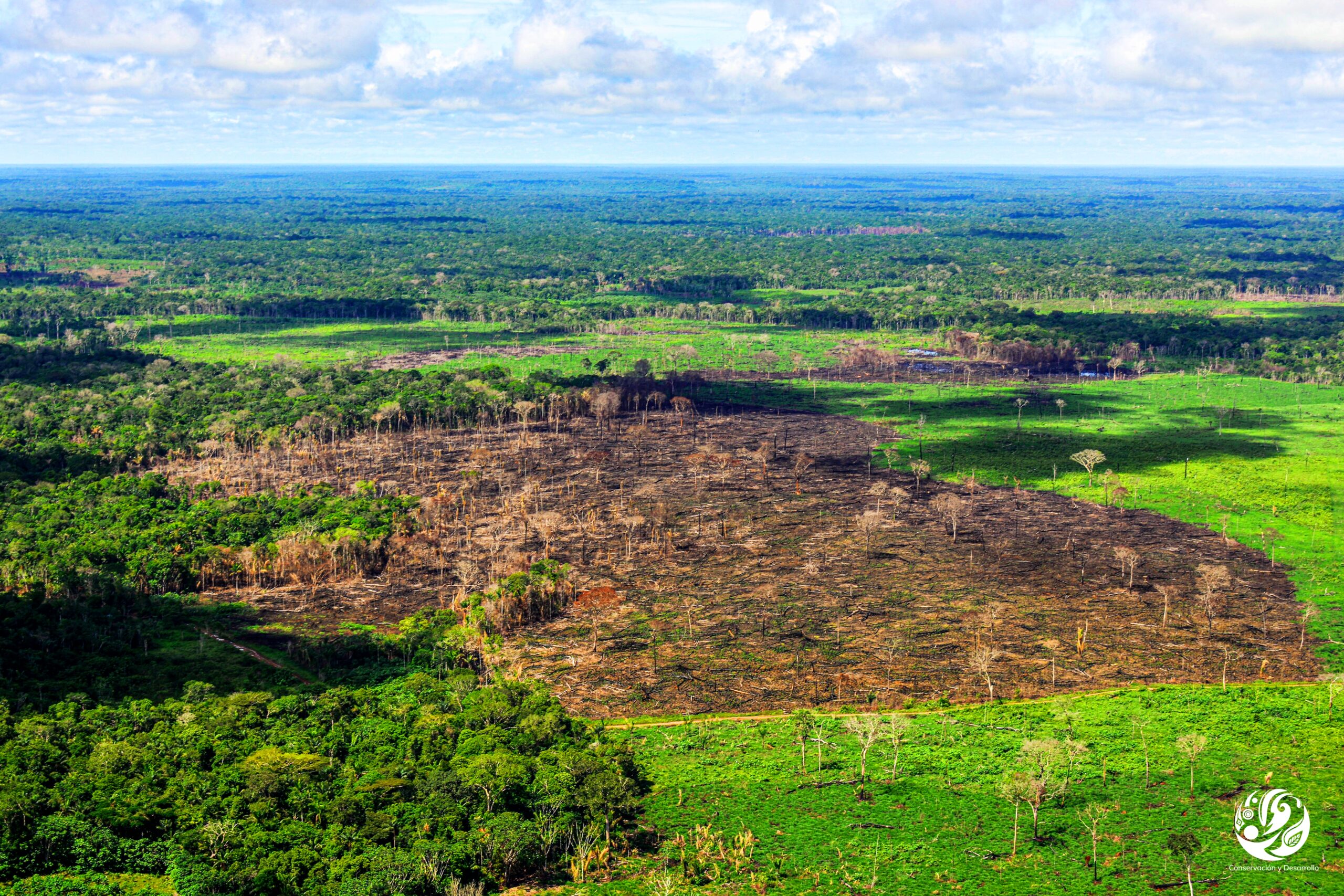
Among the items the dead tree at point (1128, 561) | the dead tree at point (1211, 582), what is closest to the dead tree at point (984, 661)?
the dead tree at point (1211, 582)

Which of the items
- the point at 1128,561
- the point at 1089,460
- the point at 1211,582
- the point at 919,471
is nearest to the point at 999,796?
the point at 1211,582

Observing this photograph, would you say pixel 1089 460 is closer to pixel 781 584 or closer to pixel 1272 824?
pixel 781 584

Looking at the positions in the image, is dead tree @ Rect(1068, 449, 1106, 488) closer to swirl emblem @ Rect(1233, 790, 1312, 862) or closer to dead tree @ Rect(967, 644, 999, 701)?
dead tree @ Rect(967, 644, 999, 701)

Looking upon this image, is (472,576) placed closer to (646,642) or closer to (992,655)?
(646,642)

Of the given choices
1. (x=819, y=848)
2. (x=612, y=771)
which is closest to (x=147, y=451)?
(x=612, y=771)

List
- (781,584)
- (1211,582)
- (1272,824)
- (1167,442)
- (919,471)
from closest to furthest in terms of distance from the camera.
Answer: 1. (1272,824)
2. (1211,582)
3. (781,584)
4. (919,471)
5. (1167,442)

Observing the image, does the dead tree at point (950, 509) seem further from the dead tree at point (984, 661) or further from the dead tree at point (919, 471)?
the dead tree at point (984, 661)

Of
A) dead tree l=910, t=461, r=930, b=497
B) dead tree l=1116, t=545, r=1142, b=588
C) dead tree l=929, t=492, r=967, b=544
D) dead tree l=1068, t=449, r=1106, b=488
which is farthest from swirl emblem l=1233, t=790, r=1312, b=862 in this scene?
dead tree l=1068, t=449, r=1106, b=488
